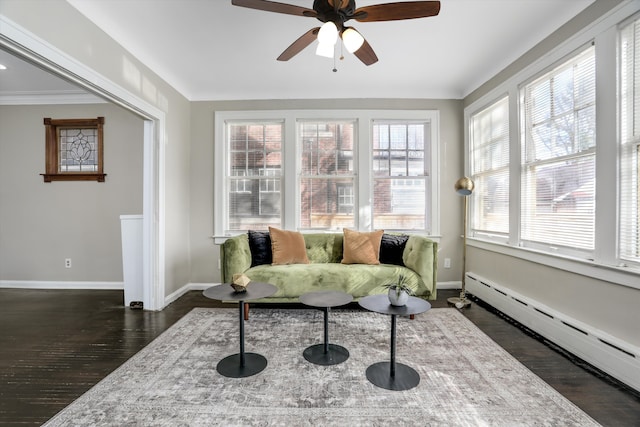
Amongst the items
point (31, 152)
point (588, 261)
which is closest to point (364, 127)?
point (588, 261)

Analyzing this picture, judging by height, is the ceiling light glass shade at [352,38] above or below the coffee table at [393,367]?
above

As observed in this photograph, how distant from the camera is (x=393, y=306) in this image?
1.93 meters

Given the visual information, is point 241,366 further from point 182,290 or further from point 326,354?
point 182,290

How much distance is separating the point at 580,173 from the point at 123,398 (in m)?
3.59

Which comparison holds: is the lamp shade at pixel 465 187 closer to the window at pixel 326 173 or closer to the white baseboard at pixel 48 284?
the window at pixel 326 173

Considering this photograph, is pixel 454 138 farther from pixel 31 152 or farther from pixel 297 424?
pixel 31 152

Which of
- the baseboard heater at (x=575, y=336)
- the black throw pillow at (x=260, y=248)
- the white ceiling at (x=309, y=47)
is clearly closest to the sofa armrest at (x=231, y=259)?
the black throw pillow at (x=260, y=248)

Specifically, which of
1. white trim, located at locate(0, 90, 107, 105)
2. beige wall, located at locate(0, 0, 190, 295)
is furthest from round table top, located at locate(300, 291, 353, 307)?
white trim, located at locate(0, 90, 107, 105)

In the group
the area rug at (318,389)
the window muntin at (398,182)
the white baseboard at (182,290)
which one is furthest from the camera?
the window muntin at (398,182)

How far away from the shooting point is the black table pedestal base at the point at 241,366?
1963 mm

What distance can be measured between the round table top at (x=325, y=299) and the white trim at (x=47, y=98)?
13.5 ft

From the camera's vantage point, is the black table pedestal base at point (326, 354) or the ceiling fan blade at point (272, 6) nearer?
the ceiling fan blade at point (272, 6)

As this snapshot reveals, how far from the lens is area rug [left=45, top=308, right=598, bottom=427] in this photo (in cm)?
155

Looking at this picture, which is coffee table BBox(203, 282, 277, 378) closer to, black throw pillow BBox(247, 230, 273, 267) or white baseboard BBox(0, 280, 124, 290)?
black throw pillow BBox(247, 230, 273, 267)
